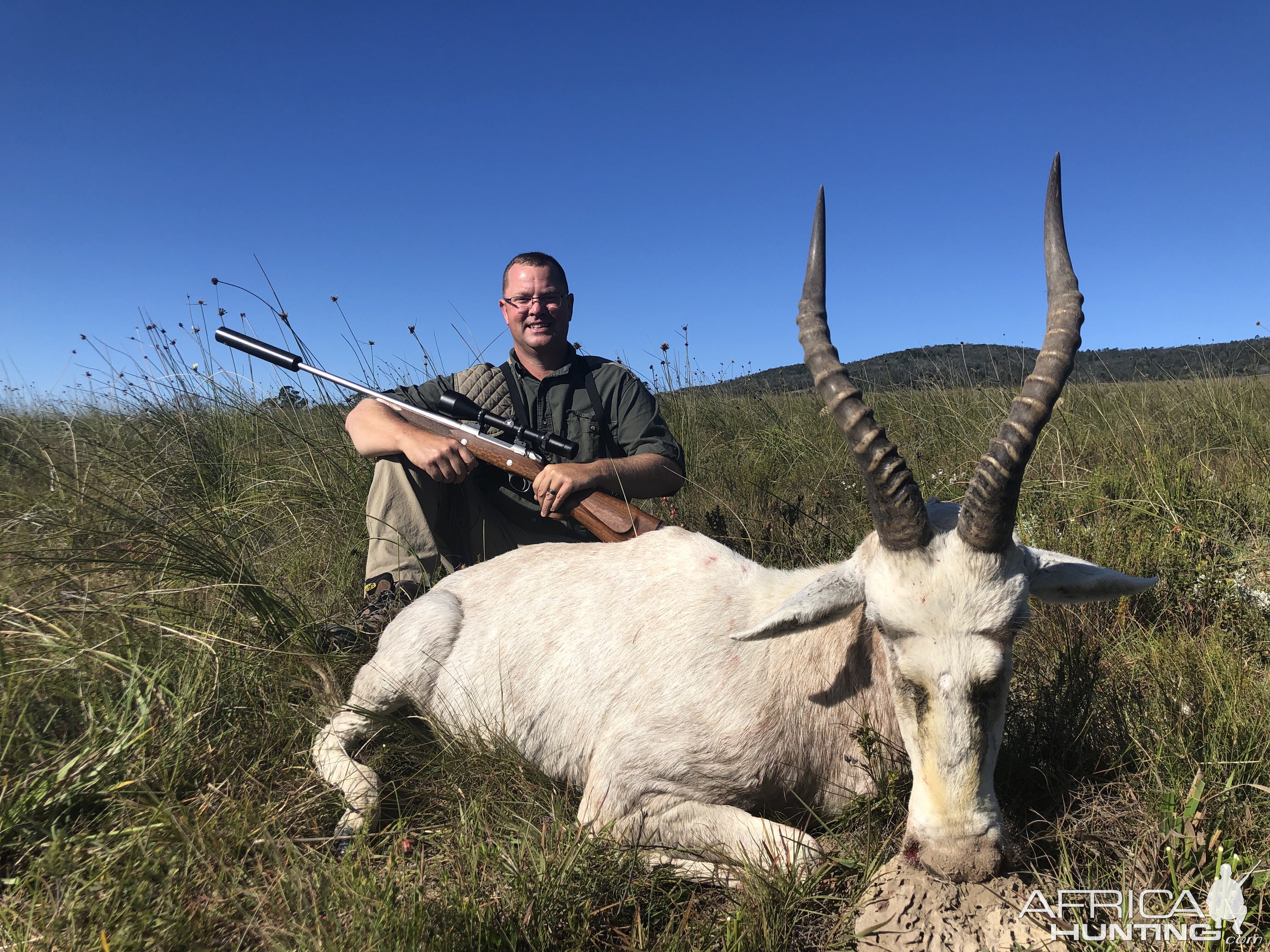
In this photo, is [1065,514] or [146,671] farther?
[1065,514]

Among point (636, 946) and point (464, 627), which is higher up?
point (464, 627)

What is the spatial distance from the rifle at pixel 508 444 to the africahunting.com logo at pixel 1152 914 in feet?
7.34

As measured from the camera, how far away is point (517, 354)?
18.1ft

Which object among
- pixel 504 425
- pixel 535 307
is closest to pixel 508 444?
pixel 504 425

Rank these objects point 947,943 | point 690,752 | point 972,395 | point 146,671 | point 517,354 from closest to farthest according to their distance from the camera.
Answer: point 947,943 → point 690,752 → point 146,671 → point 517,354 → point 972,395

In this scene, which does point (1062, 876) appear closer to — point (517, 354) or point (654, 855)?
point (654, 855)

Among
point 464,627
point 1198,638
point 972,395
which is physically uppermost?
point 972,395

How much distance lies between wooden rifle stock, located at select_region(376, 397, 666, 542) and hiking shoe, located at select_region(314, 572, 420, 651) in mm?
918

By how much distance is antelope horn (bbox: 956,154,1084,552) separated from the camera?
219 cm

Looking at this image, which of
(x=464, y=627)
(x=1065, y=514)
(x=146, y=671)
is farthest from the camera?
(x=1065, y=514)

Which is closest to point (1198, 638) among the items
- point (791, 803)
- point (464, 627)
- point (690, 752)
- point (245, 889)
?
point (791, 803)

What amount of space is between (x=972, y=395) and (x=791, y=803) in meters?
6.40

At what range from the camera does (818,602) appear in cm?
247

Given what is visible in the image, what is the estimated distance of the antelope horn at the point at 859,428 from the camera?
90.4 inches
